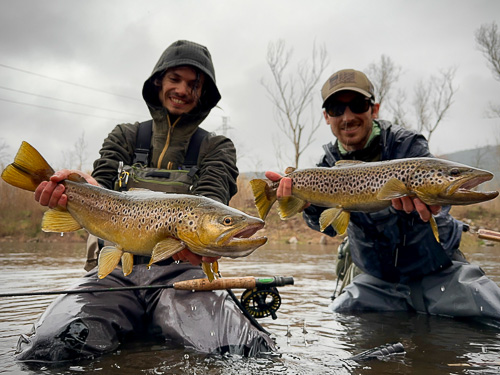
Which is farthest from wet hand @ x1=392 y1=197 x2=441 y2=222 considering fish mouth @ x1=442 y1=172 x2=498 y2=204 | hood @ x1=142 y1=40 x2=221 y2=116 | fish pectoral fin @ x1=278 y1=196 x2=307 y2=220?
hood @ x1=142 y1=40 x2=221 y2=116

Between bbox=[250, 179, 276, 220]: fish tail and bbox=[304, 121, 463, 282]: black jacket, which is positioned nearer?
bbox=[250, 179, 276, 220]: fish tail

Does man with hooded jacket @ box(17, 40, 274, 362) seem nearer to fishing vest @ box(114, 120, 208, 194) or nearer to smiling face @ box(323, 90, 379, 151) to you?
fishing vest @ box(114, 120, 208, 194)

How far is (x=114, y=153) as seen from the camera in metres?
3.71

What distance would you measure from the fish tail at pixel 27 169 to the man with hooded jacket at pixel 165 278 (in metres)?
0.07

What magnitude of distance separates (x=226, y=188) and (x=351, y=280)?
2.15 meters

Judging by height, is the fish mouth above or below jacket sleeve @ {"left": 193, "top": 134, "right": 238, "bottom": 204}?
below

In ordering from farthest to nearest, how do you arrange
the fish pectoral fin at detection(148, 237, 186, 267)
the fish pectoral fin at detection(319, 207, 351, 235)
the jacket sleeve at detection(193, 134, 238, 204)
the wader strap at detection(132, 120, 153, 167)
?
the wader strap at detection(132, 120, 153, 167)
the jacket sleeve at detection(193, 134, 238, 204)
the fish pectoral fin at detection(319, 207, 351, 235)
the fish pectoral fin at detection(148, 237, 186, 267)

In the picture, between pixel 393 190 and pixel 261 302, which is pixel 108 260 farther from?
pixel 393 190

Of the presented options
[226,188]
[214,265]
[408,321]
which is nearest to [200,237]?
[214,265]

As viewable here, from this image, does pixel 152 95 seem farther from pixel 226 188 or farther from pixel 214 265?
pixel 214 265

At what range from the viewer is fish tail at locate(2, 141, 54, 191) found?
2.65 m

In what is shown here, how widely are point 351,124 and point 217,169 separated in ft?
4.75

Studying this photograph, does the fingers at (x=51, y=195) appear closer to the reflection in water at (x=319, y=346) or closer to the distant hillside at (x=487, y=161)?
the reflection in water at (x=319, y=346)

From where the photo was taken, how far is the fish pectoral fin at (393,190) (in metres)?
2.97
